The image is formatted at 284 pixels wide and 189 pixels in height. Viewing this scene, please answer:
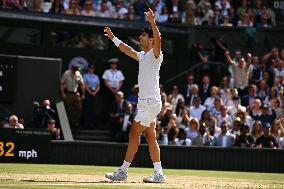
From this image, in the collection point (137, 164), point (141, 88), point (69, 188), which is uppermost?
point (141, 88)

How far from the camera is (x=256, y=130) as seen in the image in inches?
840

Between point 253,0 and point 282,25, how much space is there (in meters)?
1.38

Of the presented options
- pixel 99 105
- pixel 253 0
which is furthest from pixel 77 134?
pixel 253 0

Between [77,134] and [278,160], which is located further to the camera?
[77,134]

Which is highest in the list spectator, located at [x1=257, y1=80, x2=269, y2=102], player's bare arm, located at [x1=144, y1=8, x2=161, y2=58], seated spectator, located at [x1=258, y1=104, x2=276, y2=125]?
player's bare arm, located at [x1=144, y1=8, x2=161, y2=58]

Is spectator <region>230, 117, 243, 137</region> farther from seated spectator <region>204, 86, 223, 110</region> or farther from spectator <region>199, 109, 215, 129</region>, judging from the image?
seated spectator <region>204, 86, 223, 110</region>

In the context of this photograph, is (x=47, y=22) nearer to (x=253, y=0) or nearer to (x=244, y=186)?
(x=253, y=0)

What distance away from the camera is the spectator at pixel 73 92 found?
2281cm

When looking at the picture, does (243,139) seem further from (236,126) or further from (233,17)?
(233,17)

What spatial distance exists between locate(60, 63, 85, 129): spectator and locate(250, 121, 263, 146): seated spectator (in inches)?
191

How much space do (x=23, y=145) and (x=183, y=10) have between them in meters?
11.3

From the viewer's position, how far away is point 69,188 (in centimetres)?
1103

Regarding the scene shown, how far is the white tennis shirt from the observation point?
12750mm

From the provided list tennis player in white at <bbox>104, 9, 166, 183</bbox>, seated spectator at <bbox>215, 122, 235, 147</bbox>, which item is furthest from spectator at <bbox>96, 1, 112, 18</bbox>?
tennis player in white at <bbox>104, 9, 166, 183</bbox>
